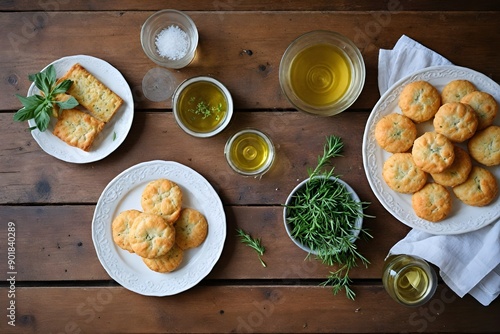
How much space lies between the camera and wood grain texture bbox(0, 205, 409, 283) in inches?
62.9

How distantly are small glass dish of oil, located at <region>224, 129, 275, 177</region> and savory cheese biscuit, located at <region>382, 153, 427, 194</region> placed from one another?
1.19 ft

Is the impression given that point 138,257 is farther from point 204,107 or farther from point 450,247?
point 450,247

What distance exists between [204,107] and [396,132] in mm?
596

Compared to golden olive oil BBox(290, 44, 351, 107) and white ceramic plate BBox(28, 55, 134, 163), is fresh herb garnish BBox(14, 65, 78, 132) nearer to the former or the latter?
white ceramic plate BBox(28, 55, 134, 163)

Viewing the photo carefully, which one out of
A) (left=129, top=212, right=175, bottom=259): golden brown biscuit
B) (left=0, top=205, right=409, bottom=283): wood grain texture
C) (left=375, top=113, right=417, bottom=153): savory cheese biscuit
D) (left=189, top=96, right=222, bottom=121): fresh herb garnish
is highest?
(left=375, top=113, right=417, bottom=153): savory cheese biscuit

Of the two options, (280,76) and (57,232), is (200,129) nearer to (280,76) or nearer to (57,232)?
(280,76)

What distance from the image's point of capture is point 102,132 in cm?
159

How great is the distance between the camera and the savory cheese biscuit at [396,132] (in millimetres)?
1495

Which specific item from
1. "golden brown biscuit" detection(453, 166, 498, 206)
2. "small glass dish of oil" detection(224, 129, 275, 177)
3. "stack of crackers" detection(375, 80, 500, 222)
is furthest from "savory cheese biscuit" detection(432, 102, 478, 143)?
"small glass dish of oil" detection(224, 129, 275, 177)

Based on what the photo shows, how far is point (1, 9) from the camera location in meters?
1.64

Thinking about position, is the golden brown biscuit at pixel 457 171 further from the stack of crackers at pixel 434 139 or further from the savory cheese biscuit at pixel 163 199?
the savory cheese biscuit at pixel 163 199

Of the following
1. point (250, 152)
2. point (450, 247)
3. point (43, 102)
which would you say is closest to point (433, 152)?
point (450, 247)

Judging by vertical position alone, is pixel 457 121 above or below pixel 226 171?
above

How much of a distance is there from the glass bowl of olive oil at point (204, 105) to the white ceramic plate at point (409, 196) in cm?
45
